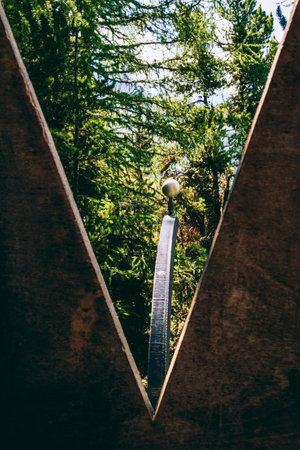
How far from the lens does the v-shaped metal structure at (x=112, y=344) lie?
1455 mm

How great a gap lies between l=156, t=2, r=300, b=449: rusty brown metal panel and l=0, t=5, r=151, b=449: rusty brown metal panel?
0.78ft

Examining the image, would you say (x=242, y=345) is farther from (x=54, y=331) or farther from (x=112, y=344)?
(x=54, y=331)

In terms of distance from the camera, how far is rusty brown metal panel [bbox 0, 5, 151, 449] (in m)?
1.46

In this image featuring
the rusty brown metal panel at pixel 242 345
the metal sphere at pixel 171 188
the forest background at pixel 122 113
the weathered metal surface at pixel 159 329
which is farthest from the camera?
the forest background at pixel 122 113

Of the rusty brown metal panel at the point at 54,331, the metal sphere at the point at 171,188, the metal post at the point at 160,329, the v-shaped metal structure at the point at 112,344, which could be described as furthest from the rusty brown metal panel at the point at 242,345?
the metal sphere at the point at 171,188

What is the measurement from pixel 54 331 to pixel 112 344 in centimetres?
27

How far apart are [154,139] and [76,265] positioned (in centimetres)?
649

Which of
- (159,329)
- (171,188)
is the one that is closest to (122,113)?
(171,188)

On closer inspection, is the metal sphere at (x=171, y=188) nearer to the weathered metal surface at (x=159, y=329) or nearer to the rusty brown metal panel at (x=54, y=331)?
the weathered metal surface at (x=159, y=329)

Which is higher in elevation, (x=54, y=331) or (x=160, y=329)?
(x=54, y=331)

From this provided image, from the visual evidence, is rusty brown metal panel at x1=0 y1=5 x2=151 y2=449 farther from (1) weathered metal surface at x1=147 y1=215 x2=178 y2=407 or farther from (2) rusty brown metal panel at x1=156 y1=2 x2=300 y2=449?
(1) weathered metal surface at x1=147 y1=215 x2=178 y2=407

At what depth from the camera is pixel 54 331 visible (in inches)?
58.2

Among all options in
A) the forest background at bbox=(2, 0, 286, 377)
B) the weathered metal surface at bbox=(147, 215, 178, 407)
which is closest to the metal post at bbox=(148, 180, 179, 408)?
the weathered metal surface at bbox=(147, 215, 178, 407)

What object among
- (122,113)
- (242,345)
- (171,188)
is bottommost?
(242,345)
